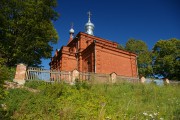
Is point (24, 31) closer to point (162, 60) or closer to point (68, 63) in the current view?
point (68, 63)

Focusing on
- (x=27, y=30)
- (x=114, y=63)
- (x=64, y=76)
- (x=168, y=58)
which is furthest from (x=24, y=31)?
(x=168, y=58)

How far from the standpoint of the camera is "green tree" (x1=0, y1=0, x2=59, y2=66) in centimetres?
1756

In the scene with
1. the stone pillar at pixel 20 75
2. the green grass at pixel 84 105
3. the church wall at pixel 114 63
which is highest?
the church wall at pixel 114 63

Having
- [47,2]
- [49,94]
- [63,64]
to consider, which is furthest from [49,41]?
[49,94]

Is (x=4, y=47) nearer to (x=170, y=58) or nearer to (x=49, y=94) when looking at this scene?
(x=49, y=94)

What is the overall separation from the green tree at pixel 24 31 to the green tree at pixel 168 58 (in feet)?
71.4

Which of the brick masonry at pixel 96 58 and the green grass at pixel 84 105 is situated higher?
the brick masonry at pixel 96 58

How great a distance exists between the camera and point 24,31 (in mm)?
18438

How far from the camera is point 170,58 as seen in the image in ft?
110

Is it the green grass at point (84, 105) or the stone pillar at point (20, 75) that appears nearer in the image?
the green grass at point (84, 105)

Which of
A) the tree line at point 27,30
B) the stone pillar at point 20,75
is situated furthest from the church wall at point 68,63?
the stone pillar at point 20,75

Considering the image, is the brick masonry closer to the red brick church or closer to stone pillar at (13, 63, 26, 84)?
the red brick church

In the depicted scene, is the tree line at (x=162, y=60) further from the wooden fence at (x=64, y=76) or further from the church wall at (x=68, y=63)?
the wooden fence at (x=64, y=76)

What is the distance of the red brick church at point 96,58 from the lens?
2338 cm
